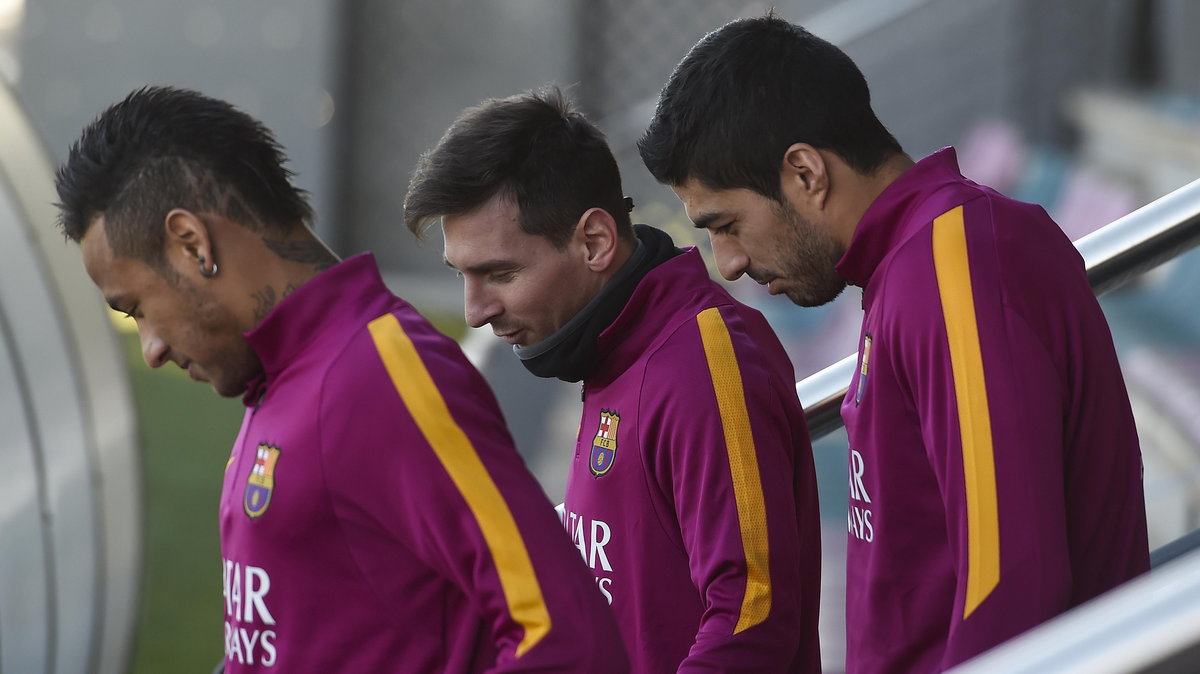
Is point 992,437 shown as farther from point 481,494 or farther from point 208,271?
point 208,271

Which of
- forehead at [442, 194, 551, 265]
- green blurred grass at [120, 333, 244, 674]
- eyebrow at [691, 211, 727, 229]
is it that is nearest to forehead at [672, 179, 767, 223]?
eyebrow at [691, 211, 727, 229]

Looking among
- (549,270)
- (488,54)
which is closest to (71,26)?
(488,54)

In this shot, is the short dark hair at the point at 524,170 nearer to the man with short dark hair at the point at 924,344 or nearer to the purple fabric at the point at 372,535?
the man with short dark hair at the point at 924,344

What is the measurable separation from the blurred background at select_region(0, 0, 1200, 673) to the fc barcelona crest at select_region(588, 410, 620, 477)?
664 millimetres

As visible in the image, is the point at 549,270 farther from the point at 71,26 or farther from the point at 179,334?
the point at 71,26

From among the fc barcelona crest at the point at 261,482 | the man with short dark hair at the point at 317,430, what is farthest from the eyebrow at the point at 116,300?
the fc barcelona crest at the point at 261,482

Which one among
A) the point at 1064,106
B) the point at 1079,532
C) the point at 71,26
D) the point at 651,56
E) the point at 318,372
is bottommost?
the point at 1079,532

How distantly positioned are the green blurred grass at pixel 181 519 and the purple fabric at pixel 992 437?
357 cm

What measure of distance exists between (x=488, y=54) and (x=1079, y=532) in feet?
30.0

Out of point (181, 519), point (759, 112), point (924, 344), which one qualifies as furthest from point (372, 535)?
point (181, 519)

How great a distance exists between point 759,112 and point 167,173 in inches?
26.6

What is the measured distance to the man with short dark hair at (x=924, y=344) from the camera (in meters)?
1.40

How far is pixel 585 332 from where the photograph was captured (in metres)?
1.87

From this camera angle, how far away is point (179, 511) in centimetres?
737
